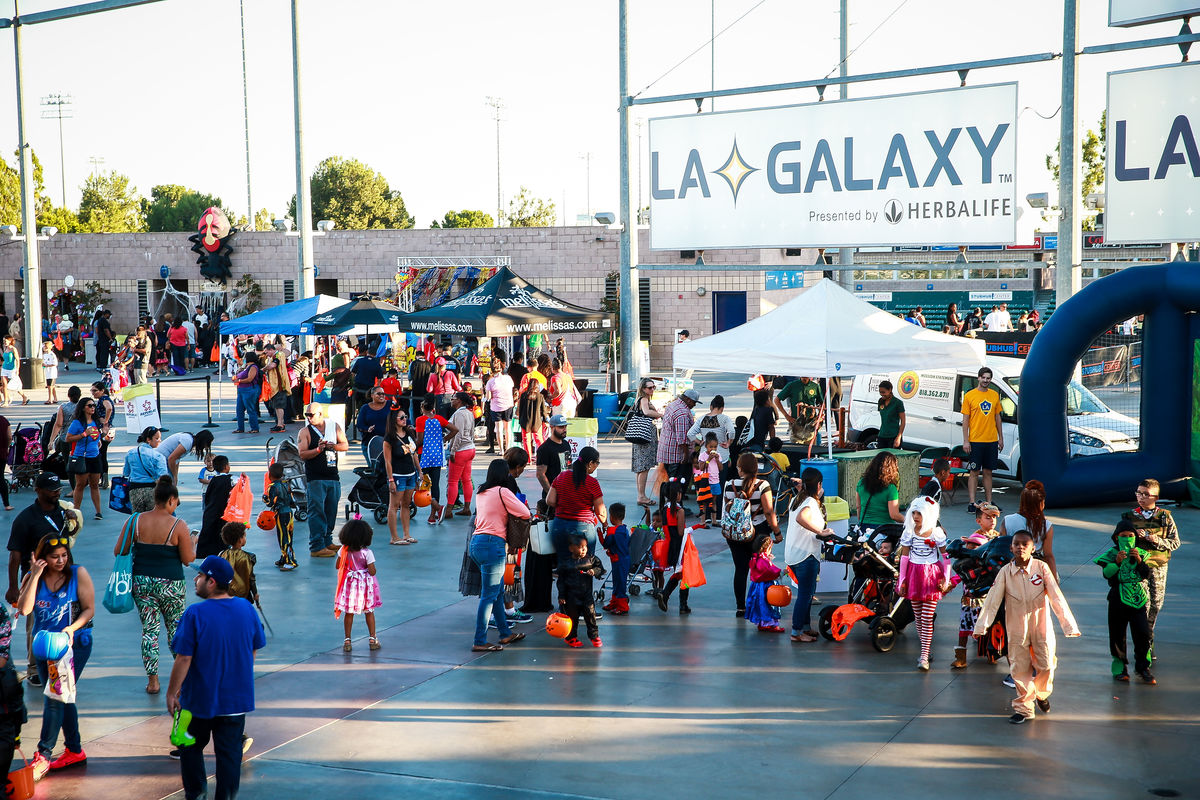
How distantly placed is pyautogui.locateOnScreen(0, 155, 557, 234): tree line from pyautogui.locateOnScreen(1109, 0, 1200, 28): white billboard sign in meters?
57.7

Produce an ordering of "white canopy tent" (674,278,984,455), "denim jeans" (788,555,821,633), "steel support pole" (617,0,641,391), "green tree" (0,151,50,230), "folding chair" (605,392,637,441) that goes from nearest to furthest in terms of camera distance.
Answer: "denim jeans" (788,555,821,633)
"white canopy tent" (674,278,984,455)
"folding chair" (605,392,637,441)
"steel support pole" (617,0,641,391)
"green tree" (0,151,50,230)

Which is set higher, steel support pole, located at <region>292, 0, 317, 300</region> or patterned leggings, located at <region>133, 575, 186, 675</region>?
steel support pole, located at <region>292, 0, 317, 300</region>

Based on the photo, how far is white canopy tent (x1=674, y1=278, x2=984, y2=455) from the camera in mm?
13852

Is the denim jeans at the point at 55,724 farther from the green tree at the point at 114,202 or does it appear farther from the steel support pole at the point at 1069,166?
the green tree at the point at 114,202

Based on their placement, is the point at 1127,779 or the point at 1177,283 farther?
the point at 1177,283

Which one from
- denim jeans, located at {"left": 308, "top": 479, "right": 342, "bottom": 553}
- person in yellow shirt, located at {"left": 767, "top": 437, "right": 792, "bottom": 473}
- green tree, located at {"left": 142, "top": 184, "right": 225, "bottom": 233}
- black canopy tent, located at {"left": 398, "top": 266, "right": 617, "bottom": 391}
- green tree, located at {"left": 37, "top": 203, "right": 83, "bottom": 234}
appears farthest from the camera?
green tree, located at {"left": 142, "top": 184, "right": 225, "bottom": 233}

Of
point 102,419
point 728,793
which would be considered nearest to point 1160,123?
point 728,793

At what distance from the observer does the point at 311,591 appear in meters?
11.4

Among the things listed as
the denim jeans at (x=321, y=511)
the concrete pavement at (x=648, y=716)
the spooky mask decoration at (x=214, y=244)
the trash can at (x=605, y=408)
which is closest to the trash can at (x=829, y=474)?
the concrete pavement at (x=648, y=716)

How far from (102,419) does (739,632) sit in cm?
919

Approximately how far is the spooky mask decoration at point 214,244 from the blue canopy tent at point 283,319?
787 inches

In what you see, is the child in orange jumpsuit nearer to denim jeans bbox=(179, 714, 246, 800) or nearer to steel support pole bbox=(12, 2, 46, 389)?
denim jeans bbox=(179, 714, 246, 800)

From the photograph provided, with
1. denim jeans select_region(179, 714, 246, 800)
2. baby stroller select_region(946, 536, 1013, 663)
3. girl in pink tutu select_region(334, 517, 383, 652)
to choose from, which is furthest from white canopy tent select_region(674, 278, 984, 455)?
denim jeans select_region(179, 714, 246, 800)

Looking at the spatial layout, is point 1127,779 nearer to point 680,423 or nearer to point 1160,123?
point 680,423
